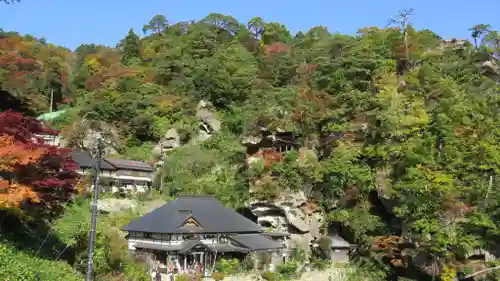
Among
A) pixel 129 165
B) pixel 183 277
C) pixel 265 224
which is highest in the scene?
pixel 129 165

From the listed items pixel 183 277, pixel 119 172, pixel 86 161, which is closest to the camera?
pixel 183 277

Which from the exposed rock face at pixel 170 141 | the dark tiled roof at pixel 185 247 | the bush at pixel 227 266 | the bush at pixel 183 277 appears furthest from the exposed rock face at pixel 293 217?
the exposed rock face at pixel 170 141

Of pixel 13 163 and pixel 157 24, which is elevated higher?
pixel 157 24

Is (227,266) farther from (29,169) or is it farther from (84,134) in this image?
(84,134)

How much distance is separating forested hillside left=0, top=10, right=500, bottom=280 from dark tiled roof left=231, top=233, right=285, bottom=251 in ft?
10.4

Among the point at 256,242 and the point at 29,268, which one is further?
the point at 256,242

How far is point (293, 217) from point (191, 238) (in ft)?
22.1

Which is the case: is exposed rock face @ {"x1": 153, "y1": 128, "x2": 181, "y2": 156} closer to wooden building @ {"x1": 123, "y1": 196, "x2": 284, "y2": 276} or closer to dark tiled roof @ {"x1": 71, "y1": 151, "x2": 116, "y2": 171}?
dark tiled roof @ {"x1": 71, "y1": 151, "x2": 116, "y2": 171}

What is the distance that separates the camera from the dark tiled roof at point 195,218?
25.5 meters

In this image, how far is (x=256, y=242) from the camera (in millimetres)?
26453

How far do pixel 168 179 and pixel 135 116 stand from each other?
7.50 m

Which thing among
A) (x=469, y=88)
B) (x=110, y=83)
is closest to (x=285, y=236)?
(x=469, y=88)

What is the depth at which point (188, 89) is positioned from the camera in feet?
141

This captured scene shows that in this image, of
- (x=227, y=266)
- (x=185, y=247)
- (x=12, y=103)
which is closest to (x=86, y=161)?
(x=12, y=103)
